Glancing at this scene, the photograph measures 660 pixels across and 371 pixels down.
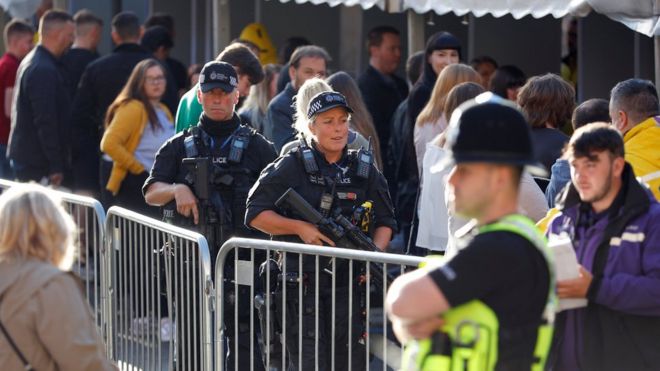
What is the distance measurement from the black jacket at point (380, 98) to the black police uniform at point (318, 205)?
150 inches

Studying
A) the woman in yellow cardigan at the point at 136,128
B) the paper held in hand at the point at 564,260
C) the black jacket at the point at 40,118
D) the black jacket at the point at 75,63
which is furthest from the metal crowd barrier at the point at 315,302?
the black jacket at the point at 75,63

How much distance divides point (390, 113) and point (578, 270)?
19.8 feet

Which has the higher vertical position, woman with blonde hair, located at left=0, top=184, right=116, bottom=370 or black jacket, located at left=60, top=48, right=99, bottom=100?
black jacket, located at left=60, top=48, right=99, bottom=100

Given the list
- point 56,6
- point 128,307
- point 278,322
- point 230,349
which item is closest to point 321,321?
point 278,322

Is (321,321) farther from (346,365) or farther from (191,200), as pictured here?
(191,200)

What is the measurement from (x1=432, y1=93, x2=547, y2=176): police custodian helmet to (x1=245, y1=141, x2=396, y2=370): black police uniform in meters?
2.78

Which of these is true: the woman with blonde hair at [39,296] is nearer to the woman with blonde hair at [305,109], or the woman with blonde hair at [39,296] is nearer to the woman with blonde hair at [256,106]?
the woman with blonde hair at [305,109]

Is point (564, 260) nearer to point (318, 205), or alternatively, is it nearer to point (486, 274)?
point (486, 274)

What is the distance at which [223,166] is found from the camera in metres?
7.08

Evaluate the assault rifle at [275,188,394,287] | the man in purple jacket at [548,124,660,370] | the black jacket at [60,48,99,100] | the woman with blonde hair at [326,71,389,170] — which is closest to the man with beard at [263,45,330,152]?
the woman with blonde hair at [326,71,389,170]

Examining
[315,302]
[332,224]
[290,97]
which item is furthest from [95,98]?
[315,302]

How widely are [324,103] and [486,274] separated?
10.7 feet

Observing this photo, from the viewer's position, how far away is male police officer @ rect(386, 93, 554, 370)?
3293mm

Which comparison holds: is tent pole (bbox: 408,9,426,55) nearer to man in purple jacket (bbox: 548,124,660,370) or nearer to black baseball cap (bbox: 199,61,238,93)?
black baseball cap (bbox: 199,61,238,93)
